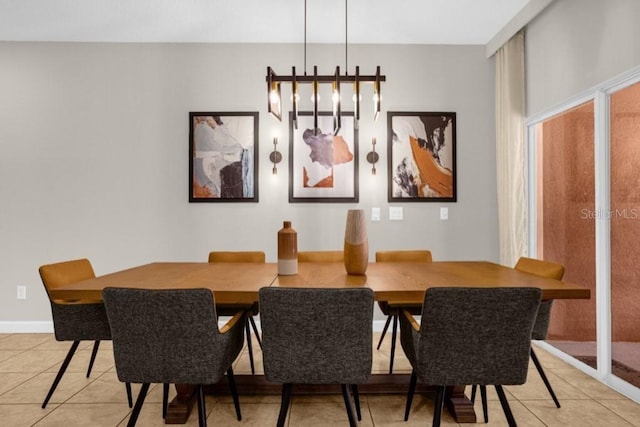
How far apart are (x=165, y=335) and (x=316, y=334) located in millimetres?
569

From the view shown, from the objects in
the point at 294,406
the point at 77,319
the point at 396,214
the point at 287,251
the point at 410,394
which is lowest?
the point at 294,406

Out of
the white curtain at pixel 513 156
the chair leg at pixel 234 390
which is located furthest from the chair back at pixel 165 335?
the white curtain at pixel 513 156

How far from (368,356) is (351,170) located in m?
2.35

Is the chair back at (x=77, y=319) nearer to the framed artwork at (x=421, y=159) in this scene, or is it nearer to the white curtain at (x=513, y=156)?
the framed artwork at (x=421, y=159)

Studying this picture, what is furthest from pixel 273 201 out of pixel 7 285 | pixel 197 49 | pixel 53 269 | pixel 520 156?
pixel 7 285

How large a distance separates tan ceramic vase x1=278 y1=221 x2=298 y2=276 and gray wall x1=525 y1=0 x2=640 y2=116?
84.5 inches

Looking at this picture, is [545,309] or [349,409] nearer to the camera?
[349,409]

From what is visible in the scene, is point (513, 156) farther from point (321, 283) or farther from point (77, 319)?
point (77, 319)

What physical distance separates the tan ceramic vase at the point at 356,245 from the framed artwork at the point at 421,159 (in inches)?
67.2

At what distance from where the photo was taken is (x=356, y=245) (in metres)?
1.96

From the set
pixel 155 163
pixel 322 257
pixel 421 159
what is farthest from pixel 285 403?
pixel 155 163

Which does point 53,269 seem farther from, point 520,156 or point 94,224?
point 520,156

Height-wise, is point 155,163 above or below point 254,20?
below

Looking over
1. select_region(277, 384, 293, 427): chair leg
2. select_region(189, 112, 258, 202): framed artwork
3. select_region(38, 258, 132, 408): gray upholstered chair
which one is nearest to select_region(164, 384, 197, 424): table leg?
select_region(38, 258, 132, 408): gray upholstered chair
